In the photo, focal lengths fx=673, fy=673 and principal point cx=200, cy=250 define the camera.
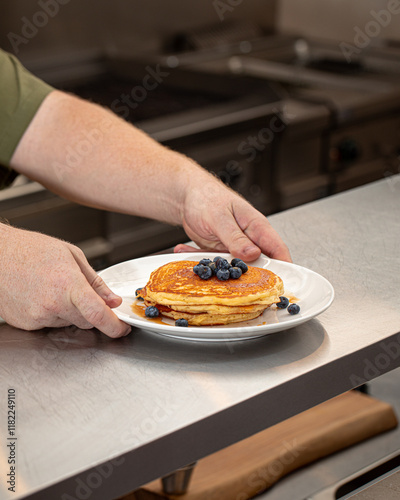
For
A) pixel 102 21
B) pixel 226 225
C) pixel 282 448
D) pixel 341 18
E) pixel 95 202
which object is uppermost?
pixel 341 18

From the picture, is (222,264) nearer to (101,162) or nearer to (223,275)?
(223,275)

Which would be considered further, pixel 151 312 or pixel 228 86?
pixel 228 86

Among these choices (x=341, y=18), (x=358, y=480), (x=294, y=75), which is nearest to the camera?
(x=358, y=480)

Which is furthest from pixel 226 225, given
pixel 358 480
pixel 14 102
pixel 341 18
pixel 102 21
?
pixel 341 18

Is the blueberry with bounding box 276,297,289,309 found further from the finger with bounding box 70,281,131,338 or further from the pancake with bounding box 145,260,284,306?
the finger with bounding box 70,281,131,338

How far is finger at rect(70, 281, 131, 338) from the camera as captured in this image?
0.89 metres

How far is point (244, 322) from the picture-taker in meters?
0.92

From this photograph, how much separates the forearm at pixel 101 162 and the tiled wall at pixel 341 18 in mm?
2652

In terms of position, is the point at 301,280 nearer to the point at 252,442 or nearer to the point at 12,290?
the point at 252,442

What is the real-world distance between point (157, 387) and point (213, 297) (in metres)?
0.15

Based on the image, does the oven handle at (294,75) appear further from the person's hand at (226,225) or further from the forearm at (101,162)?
the person's hand at (226,225)

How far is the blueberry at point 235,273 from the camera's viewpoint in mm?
954

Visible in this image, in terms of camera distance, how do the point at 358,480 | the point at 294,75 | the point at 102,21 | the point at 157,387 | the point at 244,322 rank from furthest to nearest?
1. the point at 294,75
2. the point at 102,21
3. the point at 358,480
4. the point at 244,322
5. the point at 157,387

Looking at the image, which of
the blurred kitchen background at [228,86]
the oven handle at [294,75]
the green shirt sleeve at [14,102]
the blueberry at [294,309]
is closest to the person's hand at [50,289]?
the blueberry at [294,309]
